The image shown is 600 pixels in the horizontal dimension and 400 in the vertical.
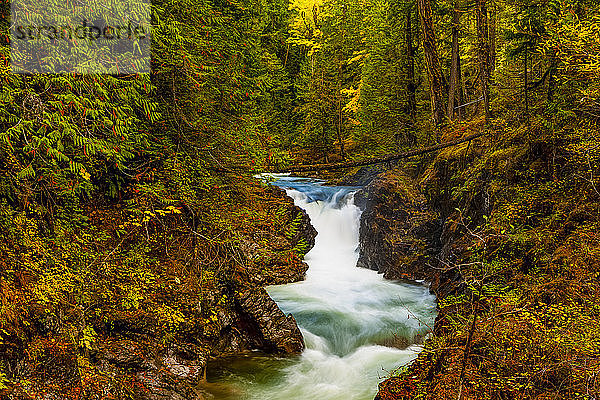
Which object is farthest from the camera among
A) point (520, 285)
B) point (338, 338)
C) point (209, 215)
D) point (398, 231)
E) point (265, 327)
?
point (398, 231)

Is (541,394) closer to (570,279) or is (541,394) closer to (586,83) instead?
(570,279)

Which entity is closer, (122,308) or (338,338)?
(122,308)

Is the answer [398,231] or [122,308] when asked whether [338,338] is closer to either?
[398,231]

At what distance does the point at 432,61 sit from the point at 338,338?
286 inches

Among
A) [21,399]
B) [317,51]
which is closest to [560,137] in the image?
[21,399]

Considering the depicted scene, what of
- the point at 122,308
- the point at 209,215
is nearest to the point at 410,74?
the point at 209,215

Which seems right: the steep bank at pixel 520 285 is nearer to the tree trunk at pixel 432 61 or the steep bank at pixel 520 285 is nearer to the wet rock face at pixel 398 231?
the tree trunk at pixel 432 61

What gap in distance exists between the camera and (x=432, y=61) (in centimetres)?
1002

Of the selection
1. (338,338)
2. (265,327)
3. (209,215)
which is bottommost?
(338,338)

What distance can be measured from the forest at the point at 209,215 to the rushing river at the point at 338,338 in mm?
767

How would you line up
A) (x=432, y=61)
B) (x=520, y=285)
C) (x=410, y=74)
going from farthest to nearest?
(x=410, y=74), (x=432, y=61), (x=520, y=285)

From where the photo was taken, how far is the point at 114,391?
5031 millimetres

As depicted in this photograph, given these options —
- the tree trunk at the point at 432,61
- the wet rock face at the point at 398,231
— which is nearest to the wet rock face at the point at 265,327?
the wet rock face at the point at 398,231

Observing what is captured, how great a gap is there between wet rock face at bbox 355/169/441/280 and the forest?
2763mm
